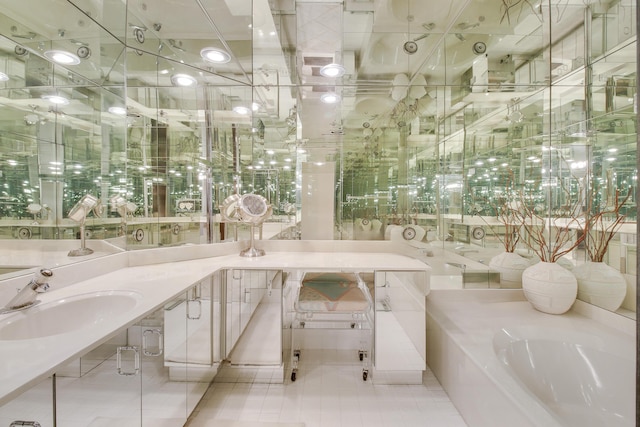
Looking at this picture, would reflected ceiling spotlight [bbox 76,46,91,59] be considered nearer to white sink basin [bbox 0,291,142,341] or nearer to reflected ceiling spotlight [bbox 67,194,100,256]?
reflected ceiling spotlight [bbox 67,194,100,256]

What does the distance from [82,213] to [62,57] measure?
2.77 ft

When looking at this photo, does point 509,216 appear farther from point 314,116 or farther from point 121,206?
point 121,206

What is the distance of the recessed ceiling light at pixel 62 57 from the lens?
1.35m

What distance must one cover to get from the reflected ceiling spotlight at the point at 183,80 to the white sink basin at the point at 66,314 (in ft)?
5.68

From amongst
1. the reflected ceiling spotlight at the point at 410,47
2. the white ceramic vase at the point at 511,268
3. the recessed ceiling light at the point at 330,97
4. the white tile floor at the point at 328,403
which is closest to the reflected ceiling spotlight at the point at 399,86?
the reflected ceiling spotlight at the point at 410,47

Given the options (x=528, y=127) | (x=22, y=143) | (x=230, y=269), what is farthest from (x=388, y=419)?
(x=528, y=127)

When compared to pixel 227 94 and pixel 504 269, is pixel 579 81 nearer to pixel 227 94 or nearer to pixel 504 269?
pixel 504 269

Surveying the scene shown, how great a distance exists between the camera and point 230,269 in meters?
1.92

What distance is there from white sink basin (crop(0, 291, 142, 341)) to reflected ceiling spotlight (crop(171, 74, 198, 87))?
173 cm

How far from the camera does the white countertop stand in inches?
26.7

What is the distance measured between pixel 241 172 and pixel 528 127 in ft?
9.18

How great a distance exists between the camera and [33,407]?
66 cm

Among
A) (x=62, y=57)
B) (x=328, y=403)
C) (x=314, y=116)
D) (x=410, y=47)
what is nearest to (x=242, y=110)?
(x=314, y=116)

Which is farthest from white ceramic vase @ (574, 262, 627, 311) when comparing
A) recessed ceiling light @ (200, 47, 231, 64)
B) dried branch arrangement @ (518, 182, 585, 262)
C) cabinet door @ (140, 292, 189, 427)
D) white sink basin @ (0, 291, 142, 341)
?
recessed ceiling light @ (200, 47, 231, 64)
